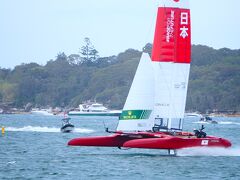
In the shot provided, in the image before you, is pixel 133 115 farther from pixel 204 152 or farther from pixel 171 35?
pixel 171 35

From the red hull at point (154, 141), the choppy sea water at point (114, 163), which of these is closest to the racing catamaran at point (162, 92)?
the red hull at point (154, 141)

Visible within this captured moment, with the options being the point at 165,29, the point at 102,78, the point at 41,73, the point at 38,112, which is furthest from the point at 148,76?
the point at 41,73

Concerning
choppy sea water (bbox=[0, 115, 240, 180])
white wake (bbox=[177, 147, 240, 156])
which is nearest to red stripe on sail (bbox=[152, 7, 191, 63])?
white wake (bbox=[177, 147, 240, 156])

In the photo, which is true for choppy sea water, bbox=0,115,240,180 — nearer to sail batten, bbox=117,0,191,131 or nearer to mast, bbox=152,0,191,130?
sail batten, bbox=117,0,191,131

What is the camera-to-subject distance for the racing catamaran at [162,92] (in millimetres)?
40969

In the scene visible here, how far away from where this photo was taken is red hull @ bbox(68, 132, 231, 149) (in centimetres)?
3944

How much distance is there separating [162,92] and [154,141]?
12.5 feet

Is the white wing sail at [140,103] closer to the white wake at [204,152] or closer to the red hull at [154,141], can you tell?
the red hull at [154,141]

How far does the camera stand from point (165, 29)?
139 feet

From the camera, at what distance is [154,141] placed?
39.4 m

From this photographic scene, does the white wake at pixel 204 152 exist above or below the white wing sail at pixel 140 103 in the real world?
below

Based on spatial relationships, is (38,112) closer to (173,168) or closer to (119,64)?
(119,64)

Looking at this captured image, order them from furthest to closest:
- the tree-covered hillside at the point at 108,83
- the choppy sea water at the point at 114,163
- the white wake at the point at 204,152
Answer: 1. the tree-covered hillside at the point at 108,83
2. the white wake at the point at 204,152
3. the choppy sea water at the point at 114,163

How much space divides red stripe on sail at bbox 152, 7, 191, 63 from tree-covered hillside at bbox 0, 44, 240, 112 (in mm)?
113368
